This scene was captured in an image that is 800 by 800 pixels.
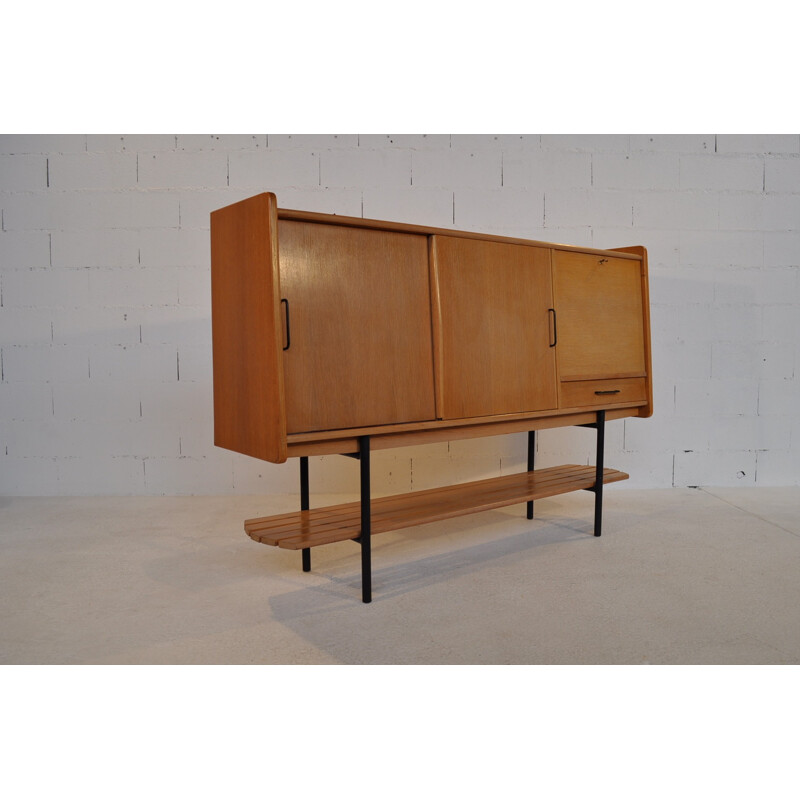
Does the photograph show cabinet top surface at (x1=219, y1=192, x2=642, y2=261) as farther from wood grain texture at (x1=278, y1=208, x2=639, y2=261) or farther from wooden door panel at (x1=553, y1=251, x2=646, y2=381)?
wooden door panel at (x1=553, y1=251, x2=646, y2=381)

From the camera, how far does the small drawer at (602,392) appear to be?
11.0 ft

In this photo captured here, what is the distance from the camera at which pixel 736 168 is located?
4.62m

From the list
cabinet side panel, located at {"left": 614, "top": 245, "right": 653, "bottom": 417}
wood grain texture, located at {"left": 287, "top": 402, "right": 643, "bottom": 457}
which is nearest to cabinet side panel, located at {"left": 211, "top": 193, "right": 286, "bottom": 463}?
wood grain texture, located at {"left": 287, "top": 402, "right": 643, "bottom": 457}

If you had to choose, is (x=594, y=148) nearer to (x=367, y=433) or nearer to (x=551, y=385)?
(x=551, y=385)

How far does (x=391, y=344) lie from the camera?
8.82ft

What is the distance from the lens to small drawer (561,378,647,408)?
3346mm

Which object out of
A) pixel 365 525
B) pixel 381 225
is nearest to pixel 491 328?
pixel 381 225

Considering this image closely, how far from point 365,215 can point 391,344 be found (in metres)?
2.07

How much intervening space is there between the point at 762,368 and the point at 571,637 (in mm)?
3200

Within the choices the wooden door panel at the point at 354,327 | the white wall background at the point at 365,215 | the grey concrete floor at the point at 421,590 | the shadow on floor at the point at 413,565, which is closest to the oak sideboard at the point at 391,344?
the wooden door panel at the point at 354,327

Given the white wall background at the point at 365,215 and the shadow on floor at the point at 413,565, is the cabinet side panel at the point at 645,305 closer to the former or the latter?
the shadow on floor at the point at 413,565

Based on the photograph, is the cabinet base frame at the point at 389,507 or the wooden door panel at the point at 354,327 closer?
the wooden door panel at the point at 354,327

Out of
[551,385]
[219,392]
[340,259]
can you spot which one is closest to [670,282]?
[551,385]

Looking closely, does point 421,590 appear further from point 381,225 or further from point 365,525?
point 381,225
